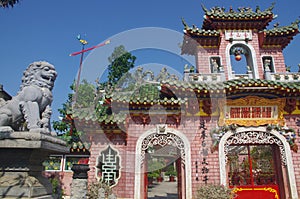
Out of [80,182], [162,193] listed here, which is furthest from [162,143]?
[162,193]

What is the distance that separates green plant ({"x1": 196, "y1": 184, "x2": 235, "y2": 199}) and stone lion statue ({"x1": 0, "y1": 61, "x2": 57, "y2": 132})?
21.6ft

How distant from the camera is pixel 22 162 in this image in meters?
3.60

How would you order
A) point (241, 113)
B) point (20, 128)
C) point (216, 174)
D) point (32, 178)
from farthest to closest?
1. point (241, 113)
2. point (216, 174)
3. point (20, 128)
4. point (32, 178)

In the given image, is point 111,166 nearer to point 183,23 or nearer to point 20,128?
point 20,128

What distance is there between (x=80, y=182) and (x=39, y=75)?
5.82 m

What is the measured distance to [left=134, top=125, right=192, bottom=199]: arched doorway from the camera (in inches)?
351

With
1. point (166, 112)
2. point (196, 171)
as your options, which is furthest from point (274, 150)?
point (166, 112)

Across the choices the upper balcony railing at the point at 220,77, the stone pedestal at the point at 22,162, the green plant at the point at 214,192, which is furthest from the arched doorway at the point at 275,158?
the stone pedestal at the point at 22,162

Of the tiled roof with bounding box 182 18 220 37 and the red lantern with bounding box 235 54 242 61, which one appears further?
the red lantern with bounding box 235 54 242 61

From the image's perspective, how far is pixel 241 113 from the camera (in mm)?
9742

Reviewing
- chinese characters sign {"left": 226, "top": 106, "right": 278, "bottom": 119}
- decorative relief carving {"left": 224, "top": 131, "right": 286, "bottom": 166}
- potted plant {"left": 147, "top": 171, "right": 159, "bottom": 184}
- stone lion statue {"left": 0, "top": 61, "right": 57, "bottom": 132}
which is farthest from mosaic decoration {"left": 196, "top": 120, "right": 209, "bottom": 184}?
potted plant {"left": 147, "top": 171, "right": 159, "bottom": 184}

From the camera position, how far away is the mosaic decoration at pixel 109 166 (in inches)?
365

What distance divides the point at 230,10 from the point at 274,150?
7730mm

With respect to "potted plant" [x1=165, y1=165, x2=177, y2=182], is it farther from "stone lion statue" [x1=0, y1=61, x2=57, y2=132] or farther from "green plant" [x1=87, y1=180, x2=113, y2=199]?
"stone lion statue" [x1=0, y1=61, x2=57, y2=132]
